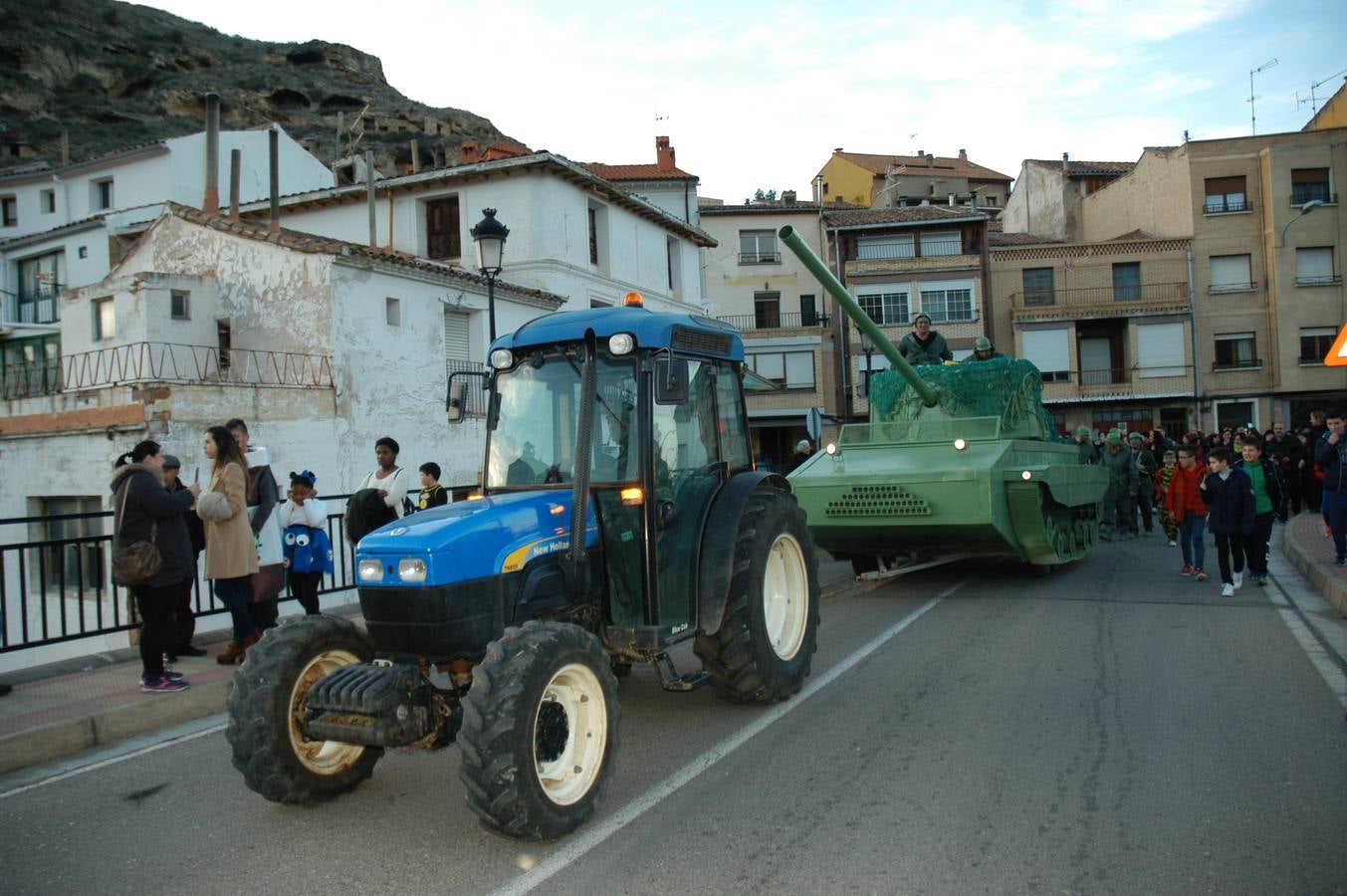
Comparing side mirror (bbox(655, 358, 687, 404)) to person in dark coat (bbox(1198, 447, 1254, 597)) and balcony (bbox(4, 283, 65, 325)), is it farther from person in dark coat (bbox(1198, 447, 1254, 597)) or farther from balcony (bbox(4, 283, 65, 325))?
balcony (bbox(4, 283, 65, 325))

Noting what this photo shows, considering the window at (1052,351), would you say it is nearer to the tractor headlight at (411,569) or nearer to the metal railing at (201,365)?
the metal railing at (201,365)

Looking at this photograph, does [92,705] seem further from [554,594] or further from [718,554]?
[718,554]

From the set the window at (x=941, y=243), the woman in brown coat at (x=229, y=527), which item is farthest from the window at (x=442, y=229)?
the window at (x=941, y=243)

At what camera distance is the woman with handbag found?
6.26m

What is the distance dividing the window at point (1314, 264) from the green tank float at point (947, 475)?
36.5 m

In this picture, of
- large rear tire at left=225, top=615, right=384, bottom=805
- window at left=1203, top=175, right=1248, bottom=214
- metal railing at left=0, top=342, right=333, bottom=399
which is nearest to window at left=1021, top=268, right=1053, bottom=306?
window at left=1203, top=175, right=1248, bottom=214

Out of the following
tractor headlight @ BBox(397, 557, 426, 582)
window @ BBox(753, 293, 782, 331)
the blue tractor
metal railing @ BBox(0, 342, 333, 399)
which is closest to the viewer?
the blue tractor

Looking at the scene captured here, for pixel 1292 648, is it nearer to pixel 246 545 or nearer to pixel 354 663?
pixel 354 663

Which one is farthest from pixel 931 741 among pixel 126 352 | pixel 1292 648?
pixel 126 352

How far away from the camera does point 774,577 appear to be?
619cm

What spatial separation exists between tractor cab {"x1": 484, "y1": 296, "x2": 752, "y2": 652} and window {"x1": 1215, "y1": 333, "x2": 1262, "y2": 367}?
1703 inches

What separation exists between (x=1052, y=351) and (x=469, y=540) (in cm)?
4190

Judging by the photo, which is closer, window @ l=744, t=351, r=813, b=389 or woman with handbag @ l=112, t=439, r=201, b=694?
woman with handbag @ l=112, t=439, r=201, b=694

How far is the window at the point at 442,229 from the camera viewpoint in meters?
27.2
